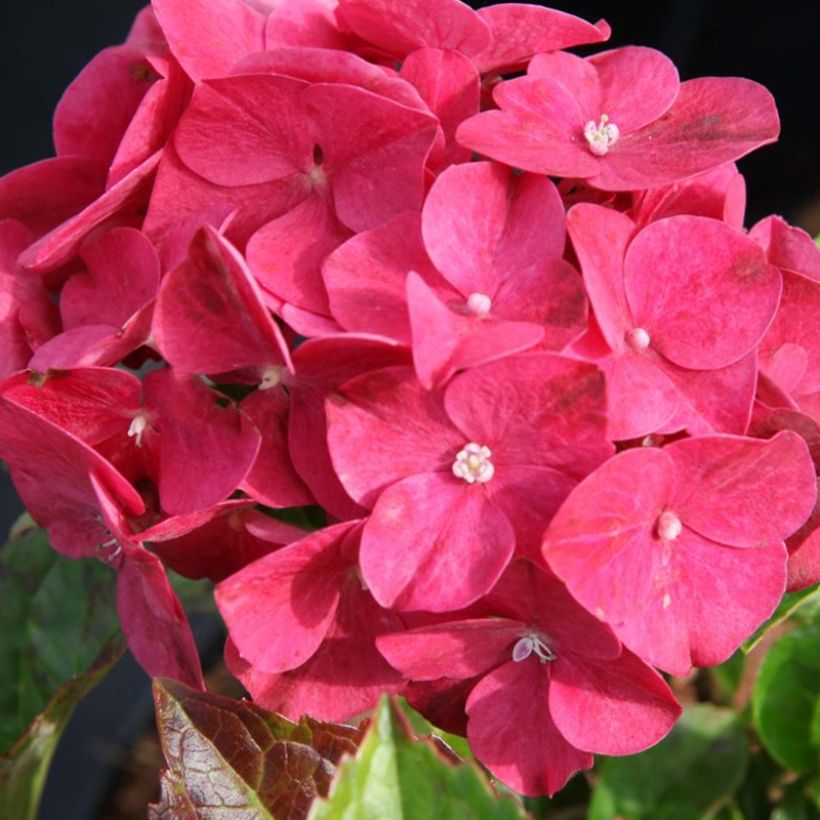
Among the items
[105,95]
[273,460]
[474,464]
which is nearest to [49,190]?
[105,95]

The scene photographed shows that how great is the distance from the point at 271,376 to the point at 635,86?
0.34m

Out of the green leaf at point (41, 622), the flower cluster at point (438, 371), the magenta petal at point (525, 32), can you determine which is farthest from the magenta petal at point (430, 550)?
the green leaf at point (41, 622)

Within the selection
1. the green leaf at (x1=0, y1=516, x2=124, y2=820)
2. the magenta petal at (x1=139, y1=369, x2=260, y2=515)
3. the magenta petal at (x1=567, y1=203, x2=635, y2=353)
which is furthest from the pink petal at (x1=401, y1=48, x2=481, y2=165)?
the green leaf at (x1=0, y1=516, x2=124, y2=820)

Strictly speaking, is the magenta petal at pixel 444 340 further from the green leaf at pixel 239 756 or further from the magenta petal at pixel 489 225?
the green leaf at pixel 239 756

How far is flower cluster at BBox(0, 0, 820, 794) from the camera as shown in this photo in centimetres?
61

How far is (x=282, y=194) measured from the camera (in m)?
0.72

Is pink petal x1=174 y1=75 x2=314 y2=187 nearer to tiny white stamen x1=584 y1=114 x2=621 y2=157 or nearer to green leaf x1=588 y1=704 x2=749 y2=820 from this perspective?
tiny white stamen x1=584 y1=114 x2=621 y2=157

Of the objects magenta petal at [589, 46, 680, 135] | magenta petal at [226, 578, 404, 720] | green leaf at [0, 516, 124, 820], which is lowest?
green leaf at [0, 516, 124, 820]

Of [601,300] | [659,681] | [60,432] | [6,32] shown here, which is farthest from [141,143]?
[6,32]

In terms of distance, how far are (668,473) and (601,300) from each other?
0.11m

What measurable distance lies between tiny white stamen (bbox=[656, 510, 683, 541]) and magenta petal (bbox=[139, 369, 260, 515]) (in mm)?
242

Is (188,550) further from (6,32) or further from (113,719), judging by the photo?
(6,32)

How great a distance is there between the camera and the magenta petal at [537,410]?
0.58 meters

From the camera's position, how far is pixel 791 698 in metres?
1.18
